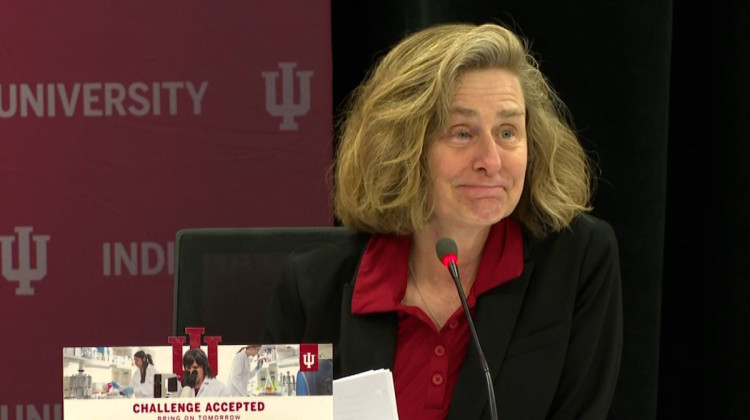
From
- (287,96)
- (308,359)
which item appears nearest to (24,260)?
(287,96)

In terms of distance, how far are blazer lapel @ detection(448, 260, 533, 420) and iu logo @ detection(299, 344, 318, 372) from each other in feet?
1.59

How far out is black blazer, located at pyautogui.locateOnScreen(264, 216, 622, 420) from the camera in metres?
1.80

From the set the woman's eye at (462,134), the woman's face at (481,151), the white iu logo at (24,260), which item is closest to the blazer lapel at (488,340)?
the woman's face at (481,151)

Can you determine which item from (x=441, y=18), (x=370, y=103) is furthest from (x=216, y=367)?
(x=441, y=18)

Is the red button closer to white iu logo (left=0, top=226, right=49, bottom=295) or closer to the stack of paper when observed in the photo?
the stack of paper

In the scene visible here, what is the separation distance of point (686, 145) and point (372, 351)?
137 cm

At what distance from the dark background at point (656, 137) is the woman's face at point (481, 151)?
88cm

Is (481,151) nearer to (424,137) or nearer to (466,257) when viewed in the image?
(424,137)

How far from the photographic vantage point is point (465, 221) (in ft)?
6.02

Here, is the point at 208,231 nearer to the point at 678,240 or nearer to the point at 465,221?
the point at 465,221

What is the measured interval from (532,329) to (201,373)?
0.71 metres

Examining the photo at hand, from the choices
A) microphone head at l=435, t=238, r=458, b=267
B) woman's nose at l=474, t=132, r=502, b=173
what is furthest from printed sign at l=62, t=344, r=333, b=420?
woman's nose at l=474, t=132, r=502, b=173

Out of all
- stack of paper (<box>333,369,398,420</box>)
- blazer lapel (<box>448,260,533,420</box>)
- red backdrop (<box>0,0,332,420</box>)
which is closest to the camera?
stack of paper (<box>333,369,398,420</box>)

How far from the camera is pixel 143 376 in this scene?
1.31 metres
